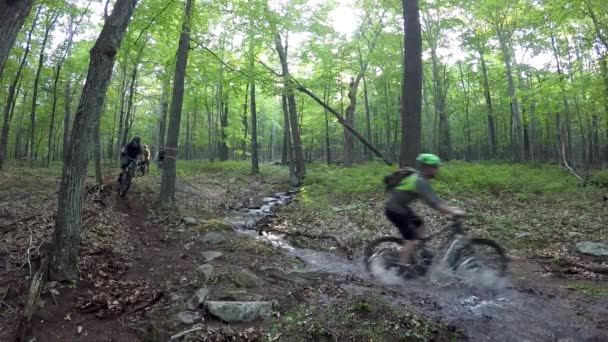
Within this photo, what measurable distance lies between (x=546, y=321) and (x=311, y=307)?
3316mm

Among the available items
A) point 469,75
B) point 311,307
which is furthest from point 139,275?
point 469,75

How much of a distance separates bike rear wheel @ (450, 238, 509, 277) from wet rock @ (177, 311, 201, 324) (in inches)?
173

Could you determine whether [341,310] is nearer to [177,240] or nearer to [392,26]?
[177,240]

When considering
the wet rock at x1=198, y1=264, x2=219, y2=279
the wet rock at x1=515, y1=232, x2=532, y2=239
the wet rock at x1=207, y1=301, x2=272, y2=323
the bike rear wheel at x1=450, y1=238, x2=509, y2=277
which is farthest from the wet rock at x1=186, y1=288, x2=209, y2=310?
the wet rock at x1=515, y1=232, x2=532, y2=239

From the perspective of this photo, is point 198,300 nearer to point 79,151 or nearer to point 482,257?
point 79,151

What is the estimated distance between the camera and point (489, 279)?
6.18 metres

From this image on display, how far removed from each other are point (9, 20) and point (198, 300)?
4.46 metres

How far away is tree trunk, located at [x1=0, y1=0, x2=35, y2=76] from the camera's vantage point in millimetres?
4312

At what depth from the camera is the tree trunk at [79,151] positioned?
5.80 m

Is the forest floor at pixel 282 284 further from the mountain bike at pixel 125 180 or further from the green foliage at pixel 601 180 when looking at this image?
the green foliage at pixel 601 180

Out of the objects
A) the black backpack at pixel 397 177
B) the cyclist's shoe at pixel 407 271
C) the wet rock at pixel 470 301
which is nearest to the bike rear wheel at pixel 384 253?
the cyclist's shoe at pixel 407 271

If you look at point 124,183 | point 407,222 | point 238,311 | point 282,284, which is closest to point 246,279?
point 282,284

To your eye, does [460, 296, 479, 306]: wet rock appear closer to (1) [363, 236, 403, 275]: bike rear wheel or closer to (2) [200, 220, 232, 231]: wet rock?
(1) [363, 236, 403, 275]: bike rear wheel

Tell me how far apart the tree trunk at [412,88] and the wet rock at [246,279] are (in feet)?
24.0
